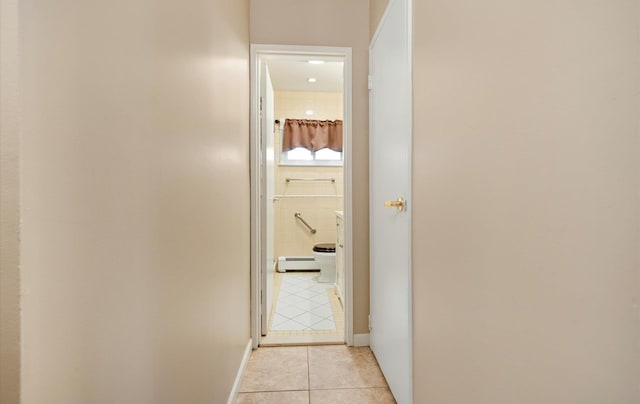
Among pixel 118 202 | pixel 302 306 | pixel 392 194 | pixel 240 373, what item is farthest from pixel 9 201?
pixel 302 306

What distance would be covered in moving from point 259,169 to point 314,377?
1424mm

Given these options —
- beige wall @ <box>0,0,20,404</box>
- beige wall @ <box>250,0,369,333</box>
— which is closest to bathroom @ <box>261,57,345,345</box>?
beige wall @ <box>250,0,369,333</box>

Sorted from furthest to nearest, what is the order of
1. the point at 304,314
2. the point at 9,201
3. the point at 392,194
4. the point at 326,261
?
the point at 326,261 → the point at 304,314 → the point at 392,194 → the point at 9,201

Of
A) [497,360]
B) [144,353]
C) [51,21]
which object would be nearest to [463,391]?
[497,360]

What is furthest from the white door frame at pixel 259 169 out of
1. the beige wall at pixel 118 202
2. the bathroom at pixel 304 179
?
the bathroom at pixel 304 179

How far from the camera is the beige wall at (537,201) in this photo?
1.57 ft

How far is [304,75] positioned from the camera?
3.74 m

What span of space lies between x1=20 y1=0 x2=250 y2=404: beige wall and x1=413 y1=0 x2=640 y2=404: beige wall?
2.81 ft

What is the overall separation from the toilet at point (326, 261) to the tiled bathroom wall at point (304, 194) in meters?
0.68

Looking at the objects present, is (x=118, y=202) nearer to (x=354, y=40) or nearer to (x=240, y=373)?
(x=240, y=373)

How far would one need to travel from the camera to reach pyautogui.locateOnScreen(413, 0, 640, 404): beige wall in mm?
477

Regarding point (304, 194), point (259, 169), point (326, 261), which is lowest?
point (326, 261)

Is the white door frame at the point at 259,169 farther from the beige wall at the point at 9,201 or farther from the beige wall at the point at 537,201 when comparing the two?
the beige wall at the point at 9,201

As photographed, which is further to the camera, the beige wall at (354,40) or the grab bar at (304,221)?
the grab bar at (304,221)
